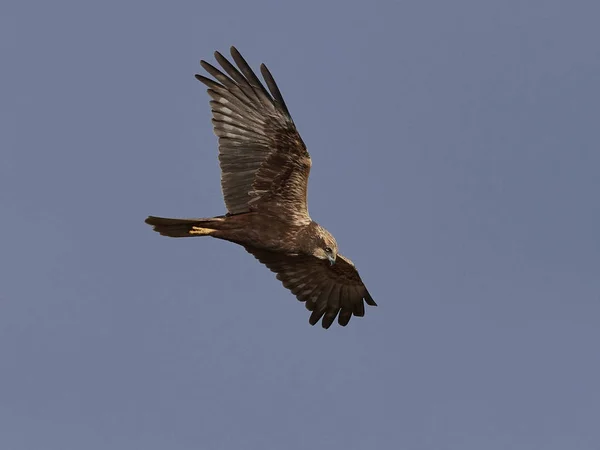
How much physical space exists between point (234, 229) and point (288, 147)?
4.73ft

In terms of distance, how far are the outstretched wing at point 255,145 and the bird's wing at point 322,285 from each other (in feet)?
5.87

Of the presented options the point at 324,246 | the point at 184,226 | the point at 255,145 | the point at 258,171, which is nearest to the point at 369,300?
the point at 324,246

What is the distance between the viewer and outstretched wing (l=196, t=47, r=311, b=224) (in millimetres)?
16984

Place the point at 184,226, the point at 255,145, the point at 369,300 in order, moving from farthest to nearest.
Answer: the point at 369,300 < the point at 255,145 < the point at 184,226

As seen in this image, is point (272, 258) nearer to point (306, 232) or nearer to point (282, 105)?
point (306, 232)

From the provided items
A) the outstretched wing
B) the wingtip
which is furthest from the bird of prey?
the wingtip

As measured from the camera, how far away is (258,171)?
17.2 meters

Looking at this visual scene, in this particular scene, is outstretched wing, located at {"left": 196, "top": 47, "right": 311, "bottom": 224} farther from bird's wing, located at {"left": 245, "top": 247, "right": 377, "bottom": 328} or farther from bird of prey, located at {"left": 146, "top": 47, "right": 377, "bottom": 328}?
→ bird's wing, located at {"left": 245, "top": 247, "right": 377, "bottom": 328}

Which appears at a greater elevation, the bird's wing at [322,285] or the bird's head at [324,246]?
the bird's wing at [322,285]

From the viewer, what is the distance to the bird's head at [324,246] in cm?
1744

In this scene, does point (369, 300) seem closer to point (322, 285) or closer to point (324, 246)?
point (322, 285)

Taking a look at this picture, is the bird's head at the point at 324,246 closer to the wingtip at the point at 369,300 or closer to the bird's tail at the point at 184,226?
the bird's tail at the point at 184,226

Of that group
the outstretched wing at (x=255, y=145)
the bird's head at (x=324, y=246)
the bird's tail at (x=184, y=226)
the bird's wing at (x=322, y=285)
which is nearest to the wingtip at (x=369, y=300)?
the bird's wing at (x=322, y=285)

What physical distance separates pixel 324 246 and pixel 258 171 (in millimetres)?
1493
